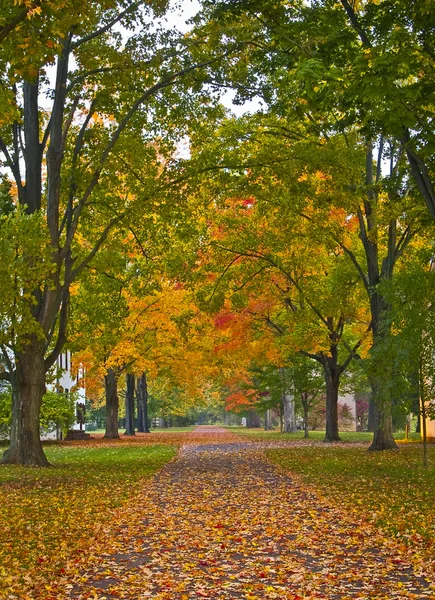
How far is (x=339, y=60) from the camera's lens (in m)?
11.6

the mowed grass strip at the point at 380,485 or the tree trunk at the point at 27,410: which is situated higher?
the tree trunk at the point at 27,410

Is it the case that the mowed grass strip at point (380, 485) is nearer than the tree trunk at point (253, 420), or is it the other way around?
the mowed grass strip at point (380, 485)

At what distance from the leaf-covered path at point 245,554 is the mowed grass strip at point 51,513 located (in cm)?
34

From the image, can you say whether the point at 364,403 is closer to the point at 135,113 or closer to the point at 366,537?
the point at 135,113

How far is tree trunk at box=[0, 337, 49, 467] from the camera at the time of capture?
55.9ft

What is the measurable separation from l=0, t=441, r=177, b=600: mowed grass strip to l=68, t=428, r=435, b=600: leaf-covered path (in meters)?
0.34

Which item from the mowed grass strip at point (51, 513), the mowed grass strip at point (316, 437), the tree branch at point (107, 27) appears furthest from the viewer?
the mowed grass strip at point (316, 437)

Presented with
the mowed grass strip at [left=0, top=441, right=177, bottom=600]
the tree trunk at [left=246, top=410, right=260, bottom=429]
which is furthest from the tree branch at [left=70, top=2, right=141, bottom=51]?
the tree trunk at [left=246, top=410, right=260, bottom=429]

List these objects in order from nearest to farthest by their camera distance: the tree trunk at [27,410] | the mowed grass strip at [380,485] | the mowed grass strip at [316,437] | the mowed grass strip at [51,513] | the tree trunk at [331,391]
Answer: the mowed grass strip at [51,513] < the mowed grass strip at [380,485] < the tree trunk at [27,410] < the tree trunk at [331,391] < the mowed grass strip at [316,437]

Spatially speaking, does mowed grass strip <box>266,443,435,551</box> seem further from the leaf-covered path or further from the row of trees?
the row of trees

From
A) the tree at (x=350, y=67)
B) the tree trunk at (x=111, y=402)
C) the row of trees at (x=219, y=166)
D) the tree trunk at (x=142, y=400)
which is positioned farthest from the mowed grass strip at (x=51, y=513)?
the tree trunk at (x=142, y=400)

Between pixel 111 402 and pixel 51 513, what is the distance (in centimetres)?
2838

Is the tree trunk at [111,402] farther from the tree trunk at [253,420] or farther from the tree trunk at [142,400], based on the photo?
the tree trunk at [253,420]

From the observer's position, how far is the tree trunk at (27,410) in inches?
671
